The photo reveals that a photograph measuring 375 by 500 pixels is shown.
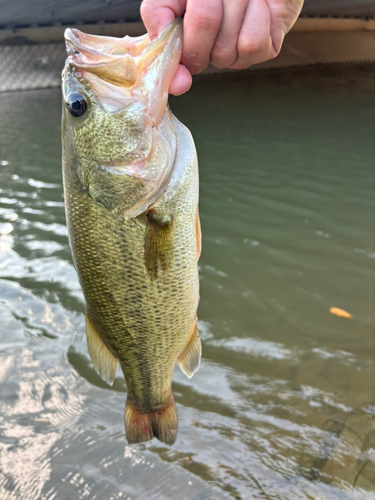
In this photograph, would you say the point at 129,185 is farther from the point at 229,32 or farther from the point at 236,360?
the point at 236,360

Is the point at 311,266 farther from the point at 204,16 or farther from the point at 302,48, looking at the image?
the point at 302,48

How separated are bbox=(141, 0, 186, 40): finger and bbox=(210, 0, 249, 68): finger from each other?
0.65 ft

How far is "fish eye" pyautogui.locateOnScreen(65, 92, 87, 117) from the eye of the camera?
1720 mm

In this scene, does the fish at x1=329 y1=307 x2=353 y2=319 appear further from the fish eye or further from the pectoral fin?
the fish eye

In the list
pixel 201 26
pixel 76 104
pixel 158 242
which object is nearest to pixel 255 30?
pixel 201 26

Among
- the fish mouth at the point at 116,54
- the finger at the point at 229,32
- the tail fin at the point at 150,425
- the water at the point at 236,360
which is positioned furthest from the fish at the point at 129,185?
the water at the point at 236,360

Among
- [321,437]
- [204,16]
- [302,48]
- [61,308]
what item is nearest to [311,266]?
[321,437]

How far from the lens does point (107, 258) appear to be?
1822 millimetres

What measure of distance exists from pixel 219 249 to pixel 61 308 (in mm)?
2075

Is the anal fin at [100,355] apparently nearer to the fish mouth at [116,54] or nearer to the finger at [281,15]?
the fish mouth at [116,54]

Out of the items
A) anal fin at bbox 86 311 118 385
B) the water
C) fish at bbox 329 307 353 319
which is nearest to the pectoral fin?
anal fin at bbox 86 311 118 385

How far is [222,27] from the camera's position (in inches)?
61.7

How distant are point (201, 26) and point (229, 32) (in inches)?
4.5

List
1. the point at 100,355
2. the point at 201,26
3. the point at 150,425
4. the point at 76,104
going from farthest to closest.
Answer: the point at 150,425 → the point at 100,355 → the point at 76,104 → the point at 201,26
